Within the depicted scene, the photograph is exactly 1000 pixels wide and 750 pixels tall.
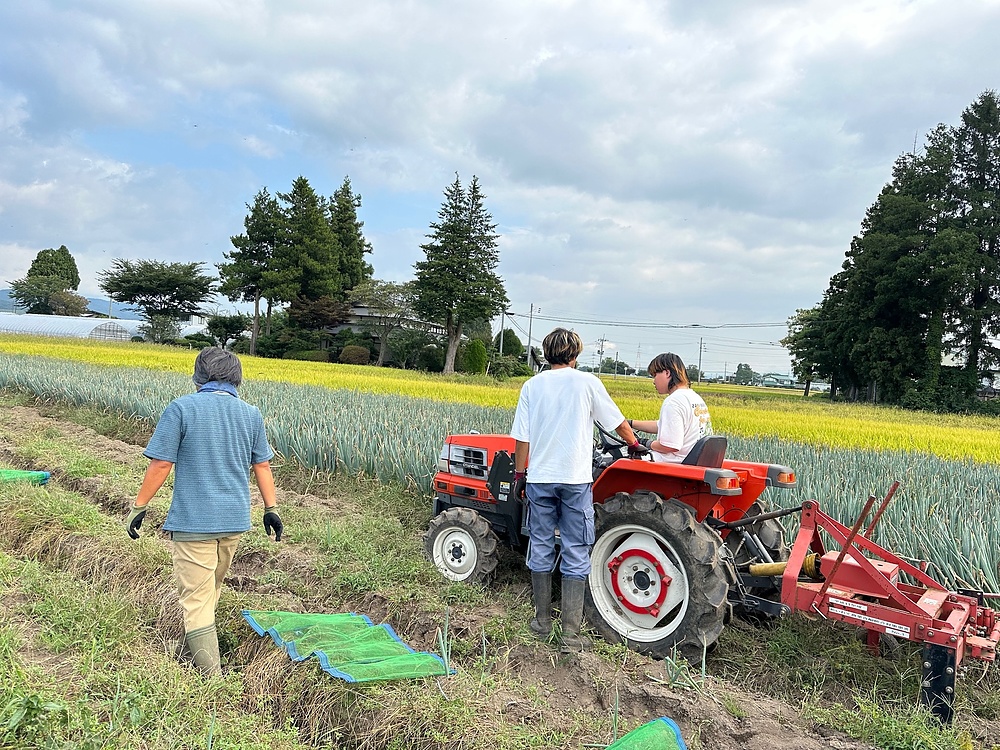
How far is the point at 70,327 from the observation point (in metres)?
54.8

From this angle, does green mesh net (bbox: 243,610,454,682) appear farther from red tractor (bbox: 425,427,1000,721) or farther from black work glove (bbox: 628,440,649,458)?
black work glove (bbox: 628,440,649,458)

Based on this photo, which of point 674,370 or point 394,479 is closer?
point 674,370

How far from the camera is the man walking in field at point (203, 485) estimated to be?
10.5 ft

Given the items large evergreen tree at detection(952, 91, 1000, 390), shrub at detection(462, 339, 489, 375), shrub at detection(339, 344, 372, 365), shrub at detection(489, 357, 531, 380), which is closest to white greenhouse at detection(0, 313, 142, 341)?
shrub at detection(339, 344, 372, 365)

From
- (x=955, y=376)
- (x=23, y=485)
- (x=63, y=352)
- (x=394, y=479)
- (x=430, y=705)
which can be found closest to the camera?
(x=430, y=705)

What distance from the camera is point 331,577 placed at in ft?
14.7

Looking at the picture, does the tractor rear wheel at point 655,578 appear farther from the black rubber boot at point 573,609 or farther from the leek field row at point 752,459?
the leek field row at point 752,459

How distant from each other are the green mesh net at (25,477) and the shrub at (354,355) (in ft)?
122

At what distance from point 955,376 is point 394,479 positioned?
33.8 m

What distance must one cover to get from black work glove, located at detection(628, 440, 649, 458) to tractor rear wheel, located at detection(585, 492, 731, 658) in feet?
0.98

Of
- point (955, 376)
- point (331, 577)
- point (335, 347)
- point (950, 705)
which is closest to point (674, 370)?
point (950, 705)

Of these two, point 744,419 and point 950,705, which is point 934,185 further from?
point 950,705

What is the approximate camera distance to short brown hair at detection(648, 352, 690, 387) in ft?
13.1

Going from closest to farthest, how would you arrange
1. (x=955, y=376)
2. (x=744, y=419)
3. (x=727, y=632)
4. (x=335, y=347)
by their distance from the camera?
(x=727, y=632)
(x=744, y=419)
(x=955, y=376)
(x=335, y=347)
